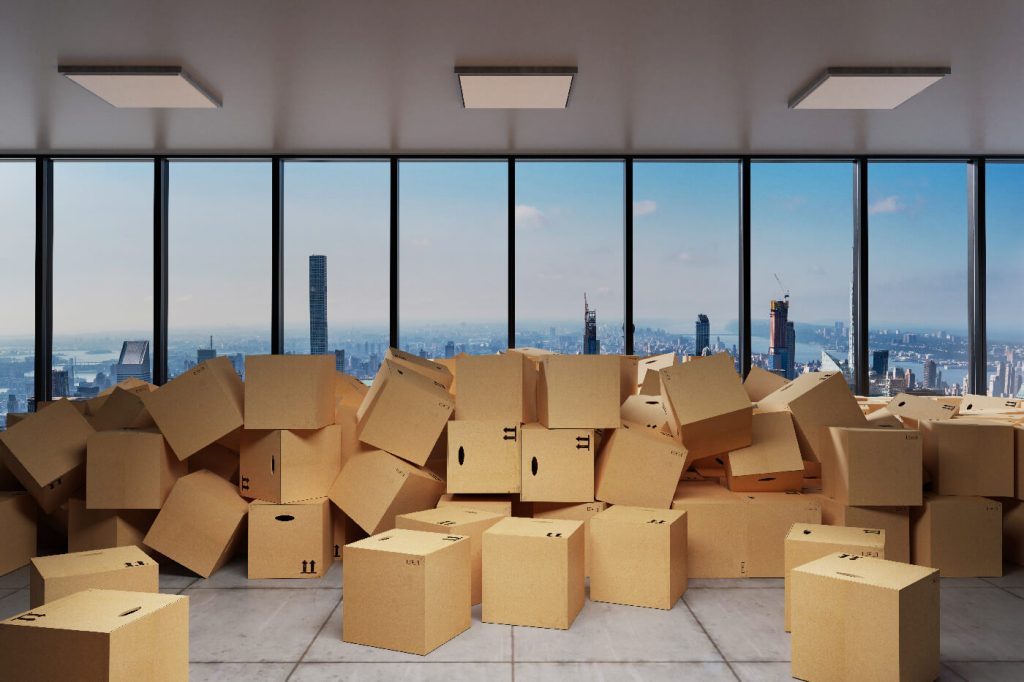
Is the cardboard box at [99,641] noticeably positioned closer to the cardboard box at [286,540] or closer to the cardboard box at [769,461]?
the cardboard box at [286,540]

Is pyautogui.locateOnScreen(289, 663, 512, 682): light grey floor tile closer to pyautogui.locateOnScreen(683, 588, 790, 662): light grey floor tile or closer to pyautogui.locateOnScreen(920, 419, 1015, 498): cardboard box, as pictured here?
pyautogui.locateOnScreen(683, 588, 790, 662): light grey floor tile

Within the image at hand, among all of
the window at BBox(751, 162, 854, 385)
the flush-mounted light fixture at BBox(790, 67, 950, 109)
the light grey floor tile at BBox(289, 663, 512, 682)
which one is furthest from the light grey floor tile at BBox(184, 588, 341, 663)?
the window at BBox(751, 162, 854, 385)

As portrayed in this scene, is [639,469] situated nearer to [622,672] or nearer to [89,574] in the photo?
[622,672]

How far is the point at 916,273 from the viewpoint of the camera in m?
5.59

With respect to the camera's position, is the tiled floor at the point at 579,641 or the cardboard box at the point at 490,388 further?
the cardboard box at the point at 490,388

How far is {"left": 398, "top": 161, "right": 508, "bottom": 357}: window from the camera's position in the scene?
5500mm

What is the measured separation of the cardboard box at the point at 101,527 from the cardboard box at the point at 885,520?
306cm

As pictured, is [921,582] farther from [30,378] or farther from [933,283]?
[30,378]

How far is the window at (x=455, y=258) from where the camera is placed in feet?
18.0

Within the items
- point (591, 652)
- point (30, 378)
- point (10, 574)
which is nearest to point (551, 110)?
point (591, 652)

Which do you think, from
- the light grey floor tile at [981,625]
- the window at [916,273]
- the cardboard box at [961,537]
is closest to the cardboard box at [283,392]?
the light grey floor tile at [981,625]

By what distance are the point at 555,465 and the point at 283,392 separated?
4.11 ft

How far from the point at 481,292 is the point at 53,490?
308 cm

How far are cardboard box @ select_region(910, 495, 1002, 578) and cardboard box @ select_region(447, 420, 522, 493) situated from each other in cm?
179
